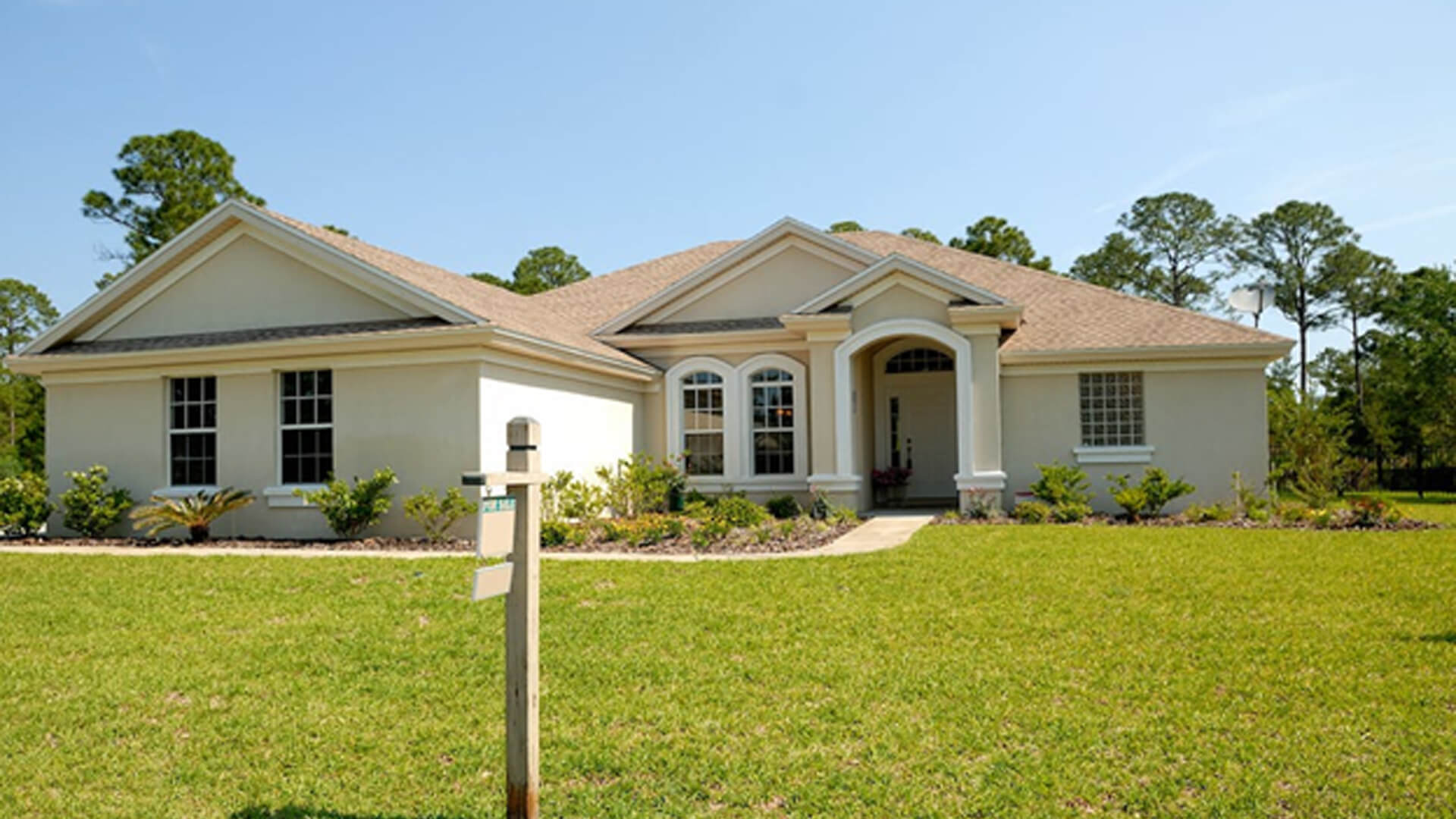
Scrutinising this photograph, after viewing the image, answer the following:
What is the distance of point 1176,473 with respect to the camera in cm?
1800

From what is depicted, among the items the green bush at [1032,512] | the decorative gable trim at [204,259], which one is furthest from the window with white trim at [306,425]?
the green bush at [1032,512]

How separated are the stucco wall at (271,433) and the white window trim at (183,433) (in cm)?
5

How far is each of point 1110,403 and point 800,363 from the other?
5935 millimetres

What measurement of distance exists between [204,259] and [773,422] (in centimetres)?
1041

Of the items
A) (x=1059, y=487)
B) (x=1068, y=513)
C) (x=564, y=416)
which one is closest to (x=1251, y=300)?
(x=1059, y=487)

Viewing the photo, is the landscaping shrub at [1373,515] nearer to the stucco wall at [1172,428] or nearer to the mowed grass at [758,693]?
the stucco wall at [1172,428]

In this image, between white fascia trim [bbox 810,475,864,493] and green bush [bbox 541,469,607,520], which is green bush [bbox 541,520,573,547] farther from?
white fascia trim [bbox 810,475,864,493]

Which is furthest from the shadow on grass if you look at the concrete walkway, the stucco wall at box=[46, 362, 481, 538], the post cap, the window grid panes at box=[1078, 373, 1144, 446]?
the window grid panes at box=[1078, 373, 1144, 446]

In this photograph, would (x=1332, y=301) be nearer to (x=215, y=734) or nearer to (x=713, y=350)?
(x=713, y=350)

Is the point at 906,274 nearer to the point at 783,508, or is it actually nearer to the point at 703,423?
the point at 783,508

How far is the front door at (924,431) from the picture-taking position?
68.8 feet

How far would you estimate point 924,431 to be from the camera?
833 inches

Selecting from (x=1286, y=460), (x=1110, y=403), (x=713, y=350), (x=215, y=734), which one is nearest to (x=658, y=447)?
(x=713, y=350)

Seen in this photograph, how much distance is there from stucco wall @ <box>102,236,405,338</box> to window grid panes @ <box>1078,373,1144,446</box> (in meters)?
12.5
